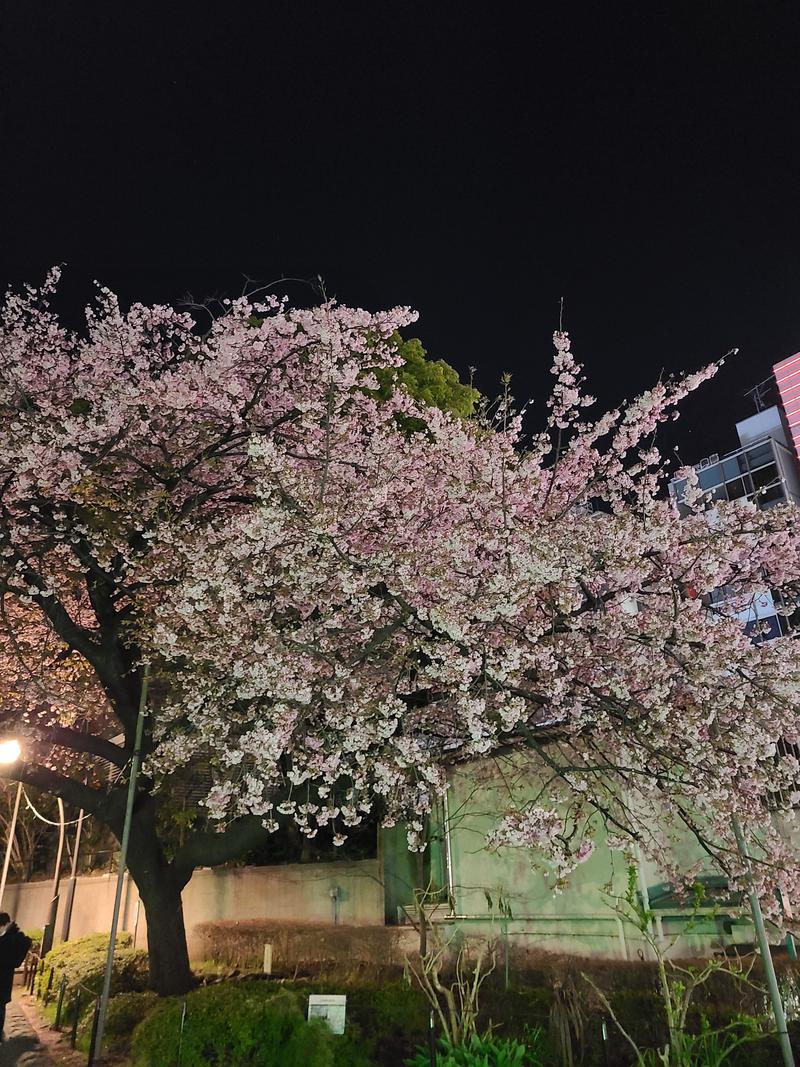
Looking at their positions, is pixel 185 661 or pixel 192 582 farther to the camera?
pixel 185 661

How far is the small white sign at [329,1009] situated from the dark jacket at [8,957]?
15.7 feet

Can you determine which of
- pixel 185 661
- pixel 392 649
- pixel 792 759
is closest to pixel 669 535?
pixel 792 759

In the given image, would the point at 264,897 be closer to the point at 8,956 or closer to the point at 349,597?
the point at 8,956

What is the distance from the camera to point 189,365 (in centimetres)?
1138

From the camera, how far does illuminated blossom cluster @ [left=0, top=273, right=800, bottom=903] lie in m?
8.37

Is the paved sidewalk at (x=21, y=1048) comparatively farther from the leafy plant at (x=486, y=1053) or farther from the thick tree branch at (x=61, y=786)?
the leafy plant at (x=486, y=1053)

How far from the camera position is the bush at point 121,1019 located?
9344mm

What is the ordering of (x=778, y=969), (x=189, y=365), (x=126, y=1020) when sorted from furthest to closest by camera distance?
(x=189, y=365) < (x=126, y=1020) < (x=778, y=969)

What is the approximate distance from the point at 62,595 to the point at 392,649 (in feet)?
21.7

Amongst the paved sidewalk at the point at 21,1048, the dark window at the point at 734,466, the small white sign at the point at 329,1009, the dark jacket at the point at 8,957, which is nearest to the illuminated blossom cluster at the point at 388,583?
the small white sign at the point at 329,1009

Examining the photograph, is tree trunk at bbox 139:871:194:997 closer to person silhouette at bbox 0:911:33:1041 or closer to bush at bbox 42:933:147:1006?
bush at bbox 42:933:147:1006

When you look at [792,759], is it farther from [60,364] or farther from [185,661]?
[60,364]

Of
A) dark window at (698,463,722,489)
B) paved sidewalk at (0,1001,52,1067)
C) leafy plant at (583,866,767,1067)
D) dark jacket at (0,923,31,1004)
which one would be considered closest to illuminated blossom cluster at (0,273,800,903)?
leafy plant at (583,866,767,1067)

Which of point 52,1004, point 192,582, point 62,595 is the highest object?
point 62,595
